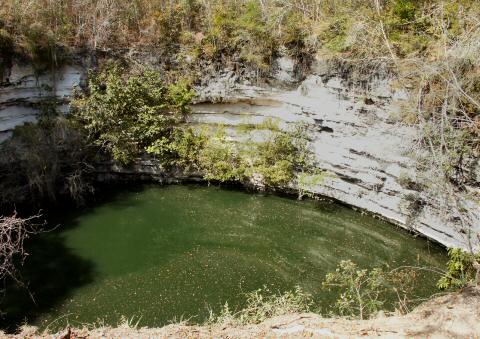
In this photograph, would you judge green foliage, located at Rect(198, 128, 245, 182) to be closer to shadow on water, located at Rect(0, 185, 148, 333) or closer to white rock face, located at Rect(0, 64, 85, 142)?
shadow on water, located at Rect(0, 185, 148, 333)

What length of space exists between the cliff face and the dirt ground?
416cm

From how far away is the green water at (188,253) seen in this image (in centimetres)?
812

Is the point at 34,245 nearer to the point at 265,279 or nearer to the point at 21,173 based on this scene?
the point at 21,173

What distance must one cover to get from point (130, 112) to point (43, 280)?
18.7ft

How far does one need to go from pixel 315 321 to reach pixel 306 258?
13.4 ft

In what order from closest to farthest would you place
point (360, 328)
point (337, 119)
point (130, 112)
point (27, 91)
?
point (360, 328) < point (337, 119) < point (27, 91) < point (130, 112)

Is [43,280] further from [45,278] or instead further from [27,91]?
[27,91]

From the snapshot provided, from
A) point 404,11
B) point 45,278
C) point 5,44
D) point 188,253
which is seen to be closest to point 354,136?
point 404,11

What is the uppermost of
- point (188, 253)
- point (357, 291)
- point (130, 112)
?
point (130, 112)

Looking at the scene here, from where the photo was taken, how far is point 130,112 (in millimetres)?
12906

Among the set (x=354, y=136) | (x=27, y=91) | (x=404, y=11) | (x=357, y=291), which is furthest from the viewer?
(x=27, y=91)

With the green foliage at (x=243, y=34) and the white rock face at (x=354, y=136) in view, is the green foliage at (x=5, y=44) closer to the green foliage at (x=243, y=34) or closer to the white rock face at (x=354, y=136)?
the green foliage at (x=243, y=34)

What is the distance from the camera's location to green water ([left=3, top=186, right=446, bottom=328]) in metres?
8.12

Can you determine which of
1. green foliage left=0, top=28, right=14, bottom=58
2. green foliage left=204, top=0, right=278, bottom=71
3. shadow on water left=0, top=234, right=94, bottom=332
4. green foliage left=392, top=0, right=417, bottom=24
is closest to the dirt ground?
shadow on water left=0, top=234, right=94, bottom=332
